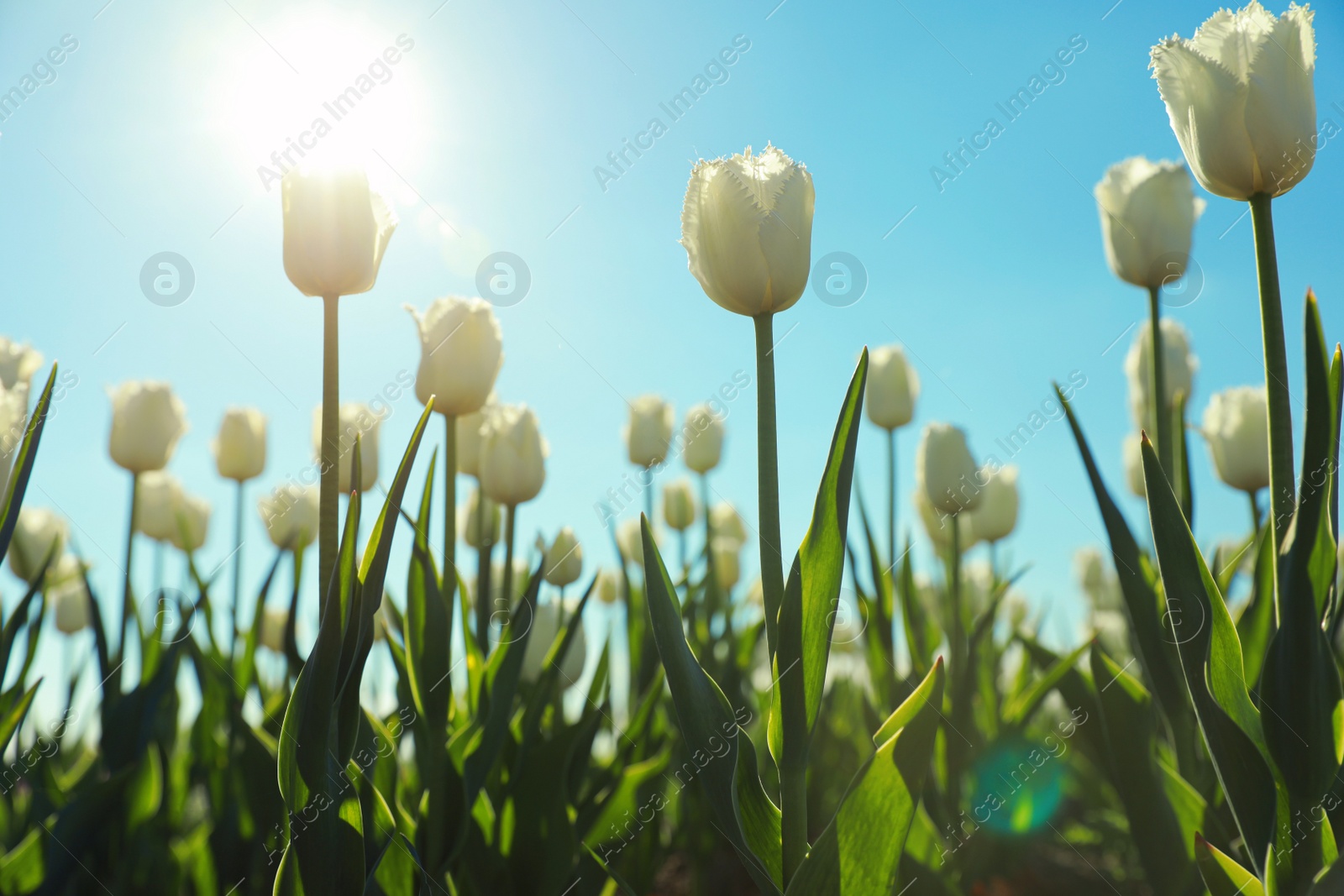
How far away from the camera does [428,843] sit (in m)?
1.26

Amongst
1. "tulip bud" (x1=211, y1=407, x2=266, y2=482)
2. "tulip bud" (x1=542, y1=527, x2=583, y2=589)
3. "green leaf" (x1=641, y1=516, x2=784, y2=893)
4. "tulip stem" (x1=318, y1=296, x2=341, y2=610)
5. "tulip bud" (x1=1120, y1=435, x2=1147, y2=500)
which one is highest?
"tulip bud" (x1=211, y1=407, x2=266, y2=482)

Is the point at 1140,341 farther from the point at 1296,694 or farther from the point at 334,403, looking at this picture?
the point at 334,403

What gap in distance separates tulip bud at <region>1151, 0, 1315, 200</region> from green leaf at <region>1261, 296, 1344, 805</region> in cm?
24

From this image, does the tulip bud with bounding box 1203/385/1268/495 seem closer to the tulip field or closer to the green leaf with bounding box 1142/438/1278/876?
the tulip field

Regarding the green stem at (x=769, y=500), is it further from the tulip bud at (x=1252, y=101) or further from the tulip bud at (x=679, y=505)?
the tulip bud at (x=679, y=505)

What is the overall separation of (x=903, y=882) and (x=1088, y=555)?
484cm

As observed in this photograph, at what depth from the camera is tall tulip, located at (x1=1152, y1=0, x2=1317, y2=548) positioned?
0.97 metres

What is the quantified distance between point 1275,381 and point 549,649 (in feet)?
5.50

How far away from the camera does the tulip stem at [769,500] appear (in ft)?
3.04

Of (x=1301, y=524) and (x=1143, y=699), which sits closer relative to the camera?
(x=1301, y=524)

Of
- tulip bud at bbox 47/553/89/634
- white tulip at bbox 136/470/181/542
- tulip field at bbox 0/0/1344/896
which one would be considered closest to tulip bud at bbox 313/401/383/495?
tulip field at bbox 0/0/1344/896

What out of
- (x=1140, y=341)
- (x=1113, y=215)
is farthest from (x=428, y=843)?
(x=1140, y=341)

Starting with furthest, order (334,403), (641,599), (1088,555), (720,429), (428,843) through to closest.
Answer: (1088,555) < (720,429) < (641,599) < (428,843) < (334,403)

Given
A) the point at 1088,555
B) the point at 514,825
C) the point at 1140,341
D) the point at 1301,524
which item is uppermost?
the point at 514,825
